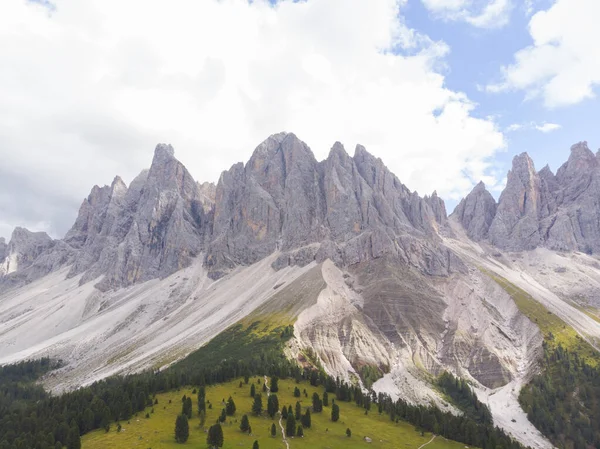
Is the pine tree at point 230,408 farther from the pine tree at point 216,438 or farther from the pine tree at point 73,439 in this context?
the pine tree at point 73,439

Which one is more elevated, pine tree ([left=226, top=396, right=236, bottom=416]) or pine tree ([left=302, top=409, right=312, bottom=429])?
pine tree ([left=226, top=396, right=236, bottom=416])

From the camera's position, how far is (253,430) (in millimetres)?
86875

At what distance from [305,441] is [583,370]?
133944 mm

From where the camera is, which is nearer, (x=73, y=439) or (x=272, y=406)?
(x=73, y=439)

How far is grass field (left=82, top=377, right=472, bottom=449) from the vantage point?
260ft

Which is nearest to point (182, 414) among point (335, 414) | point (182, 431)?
point (182, 431)

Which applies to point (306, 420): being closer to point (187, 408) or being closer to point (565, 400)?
point (187, 408)

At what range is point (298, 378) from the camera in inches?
5054

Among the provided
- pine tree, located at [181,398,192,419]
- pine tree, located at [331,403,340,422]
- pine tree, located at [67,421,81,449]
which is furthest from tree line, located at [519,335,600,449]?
pine tree, located at [67,421,81,449]

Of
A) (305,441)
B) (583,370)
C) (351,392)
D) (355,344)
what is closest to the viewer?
(305,441)

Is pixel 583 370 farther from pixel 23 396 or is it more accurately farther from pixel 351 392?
pixel 23 396

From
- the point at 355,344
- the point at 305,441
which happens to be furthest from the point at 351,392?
the point at 355,344

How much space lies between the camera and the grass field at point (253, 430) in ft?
260

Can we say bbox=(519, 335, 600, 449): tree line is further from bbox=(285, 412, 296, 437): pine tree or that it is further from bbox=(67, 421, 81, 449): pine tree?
bbox=(67, 421, 81, 449): pine tree
